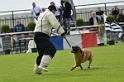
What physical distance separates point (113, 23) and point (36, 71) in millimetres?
15317

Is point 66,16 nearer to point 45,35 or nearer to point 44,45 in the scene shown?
point 45,35

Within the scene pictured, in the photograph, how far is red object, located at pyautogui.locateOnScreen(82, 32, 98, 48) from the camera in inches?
963

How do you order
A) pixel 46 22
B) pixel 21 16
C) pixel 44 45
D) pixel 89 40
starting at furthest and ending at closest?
pixel 21 16
pixel 89 40
pixel 46 22
pixel 44 45

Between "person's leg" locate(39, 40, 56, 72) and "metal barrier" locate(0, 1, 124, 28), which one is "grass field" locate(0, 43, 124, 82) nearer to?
"person's leg" locate(39, 40, 56, 72)

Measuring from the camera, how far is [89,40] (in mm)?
24688

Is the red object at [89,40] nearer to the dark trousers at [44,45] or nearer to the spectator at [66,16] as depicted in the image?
the spectator at [66,16]

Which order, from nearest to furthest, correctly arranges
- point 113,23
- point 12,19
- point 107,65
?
point 107,65 < point 113,23 < point 12,19

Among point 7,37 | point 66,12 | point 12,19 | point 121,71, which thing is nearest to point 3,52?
point 7,37

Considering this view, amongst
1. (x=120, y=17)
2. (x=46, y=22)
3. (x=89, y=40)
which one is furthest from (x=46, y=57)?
(x=120, y=17)

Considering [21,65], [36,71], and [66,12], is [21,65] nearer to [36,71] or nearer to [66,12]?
[36,71]

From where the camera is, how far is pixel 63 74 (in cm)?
1298

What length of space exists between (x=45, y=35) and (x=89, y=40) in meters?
11.4

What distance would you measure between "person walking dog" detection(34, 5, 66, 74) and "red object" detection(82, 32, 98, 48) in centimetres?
1095

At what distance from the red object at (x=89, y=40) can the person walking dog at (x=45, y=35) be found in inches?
431
